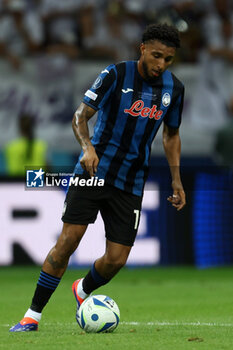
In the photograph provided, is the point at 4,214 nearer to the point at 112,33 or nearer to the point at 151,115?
the point at 112,33

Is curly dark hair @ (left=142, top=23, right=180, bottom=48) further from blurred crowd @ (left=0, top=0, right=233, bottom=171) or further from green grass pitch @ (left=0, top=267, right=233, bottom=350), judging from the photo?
blurred crowd @ (left=0, top=0, right=233, bottom=171)

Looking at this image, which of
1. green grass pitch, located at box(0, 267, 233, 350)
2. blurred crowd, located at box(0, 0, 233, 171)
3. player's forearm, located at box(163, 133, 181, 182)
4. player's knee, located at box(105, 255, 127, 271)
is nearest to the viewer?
green grass pitch, located at box(0, 267, 233, 350)

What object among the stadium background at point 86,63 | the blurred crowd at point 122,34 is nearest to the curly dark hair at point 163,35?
the stadium background at point 86,63

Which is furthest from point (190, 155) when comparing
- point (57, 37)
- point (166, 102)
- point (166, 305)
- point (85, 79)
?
point (166, 102)

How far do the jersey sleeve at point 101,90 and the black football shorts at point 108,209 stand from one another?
0.58 metres

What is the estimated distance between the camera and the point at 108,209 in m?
6.16

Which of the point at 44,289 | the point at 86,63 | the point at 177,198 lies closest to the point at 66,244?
the point at 44,289

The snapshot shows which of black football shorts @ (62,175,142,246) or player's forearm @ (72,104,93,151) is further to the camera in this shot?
black football shorts @ (62,175,142,246)

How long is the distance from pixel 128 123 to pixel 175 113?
18.0 inches

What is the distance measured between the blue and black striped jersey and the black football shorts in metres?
0.08

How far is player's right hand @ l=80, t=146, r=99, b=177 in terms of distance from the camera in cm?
557

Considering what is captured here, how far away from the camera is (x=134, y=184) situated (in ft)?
20.2

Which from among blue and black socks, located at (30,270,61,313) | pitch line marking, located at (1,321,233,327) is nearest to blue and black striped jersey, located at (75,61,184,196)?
blue and black socks, located at (30,270,61,313)

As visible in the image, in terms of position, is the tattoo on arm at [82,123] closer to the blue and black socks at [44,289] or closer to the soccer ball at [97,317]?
the blue and black socks at [44,289]
